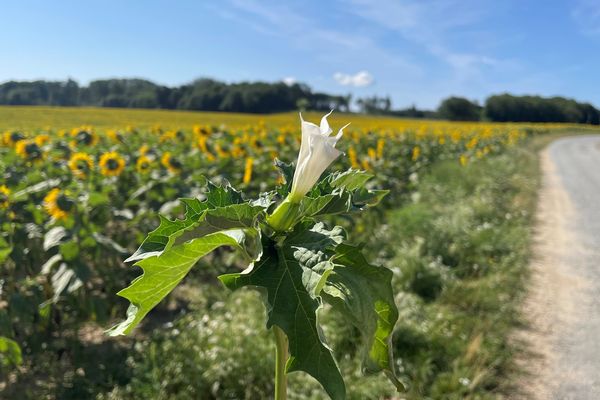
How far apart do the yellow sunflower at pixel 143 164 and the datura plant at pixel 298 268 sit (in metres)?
4.41

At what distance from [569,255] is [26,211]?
584cm

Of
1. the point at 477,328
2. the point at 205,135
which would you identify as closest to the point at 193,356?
the point at 477,328

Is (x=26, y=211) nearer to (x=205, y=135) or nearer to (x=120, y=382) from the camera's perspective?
(x=120, y=382)

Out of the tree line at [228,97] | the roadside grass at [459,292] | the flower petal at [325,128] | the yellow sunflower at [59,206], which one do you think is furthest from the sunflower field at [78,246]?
the tree line at [228,97]

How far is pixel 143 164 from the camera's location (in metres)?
5.20

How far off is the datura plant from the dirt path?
2.92 metres

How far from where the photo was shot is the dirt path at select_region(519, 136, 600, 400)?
3.44m

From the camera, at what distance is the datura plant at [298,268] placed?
816 mm

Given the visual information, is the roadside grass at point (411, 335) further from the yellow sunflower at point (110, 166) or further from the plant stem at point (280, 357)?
the plant stem at point (280, 357)

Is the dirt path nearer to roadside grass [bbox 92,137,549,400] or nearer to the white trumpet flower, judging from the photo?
roadside grass [bbox 92,137,549,400]

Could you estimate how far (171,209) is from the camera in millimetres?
4281

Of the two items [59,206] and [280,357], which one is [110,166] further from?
[280,357]

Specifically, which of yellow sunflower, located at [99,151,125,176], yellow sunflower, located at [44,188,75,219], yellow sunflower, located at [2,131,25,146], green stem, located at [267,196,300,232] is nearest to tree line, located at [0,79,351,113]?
yellow sunflower, located at [2,131,25,146]

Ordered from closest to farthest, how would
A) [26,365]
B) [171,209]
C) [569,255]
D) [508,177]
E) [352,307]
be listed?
[352,307]
[26,365]
[171,209]
[569,255]
[508,177]
